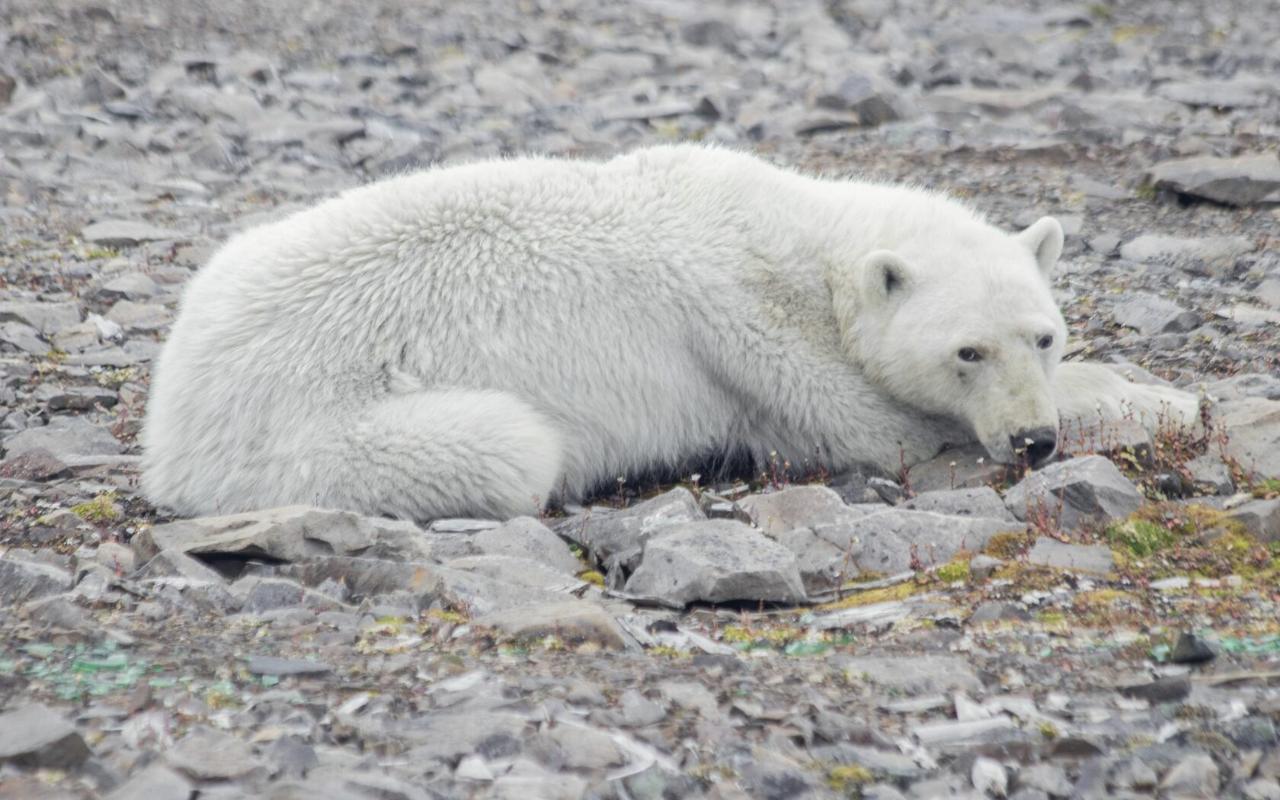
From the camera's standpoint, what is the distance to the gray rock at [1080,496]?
5.88 meters

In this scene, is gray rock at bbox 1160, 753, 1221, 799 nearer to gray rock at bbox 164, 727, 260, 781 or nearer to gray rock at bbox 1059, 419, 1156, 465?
gray rock at bbox 164, 727, 260, 781

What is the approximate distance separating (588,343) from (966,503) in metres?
1.88

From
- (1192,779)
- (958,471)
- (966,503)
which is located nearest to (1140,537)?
(966,503)

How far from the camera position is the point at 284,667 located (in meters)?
4.43

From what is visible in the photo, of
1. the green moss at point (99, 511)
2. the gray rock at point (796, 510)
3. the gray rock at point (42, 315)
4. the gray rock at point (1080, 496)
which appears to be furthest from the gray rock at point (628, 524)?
the gray rock at point (42, 315)

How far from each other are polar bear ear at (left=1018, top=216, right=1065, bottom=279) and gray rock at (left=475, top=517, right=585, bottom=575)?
109 inches

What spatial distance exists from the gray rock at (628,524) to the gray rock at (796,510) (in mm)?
256

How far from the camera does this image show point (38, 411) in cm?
842

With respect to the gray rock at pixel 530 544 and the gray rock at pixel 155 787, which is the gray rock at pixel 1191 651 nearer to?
the gray rock at pixel 530 544

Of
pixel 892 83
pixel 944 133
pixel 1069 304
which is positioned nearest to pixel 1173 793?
pixel 1069 304

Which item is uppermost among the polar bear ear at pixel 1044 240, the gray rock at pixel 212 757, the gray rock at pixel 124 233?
the polar bear ear at pixel 1044 240

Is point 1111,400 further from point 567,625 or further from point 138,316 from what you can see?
point 138,316

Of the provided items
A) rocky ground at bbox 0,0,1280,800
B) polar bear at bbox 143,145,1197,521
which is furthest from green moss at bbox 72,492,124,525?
polar bear at bbox 143,145,1197,521

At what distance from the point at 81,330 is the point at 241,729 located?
6222mm
